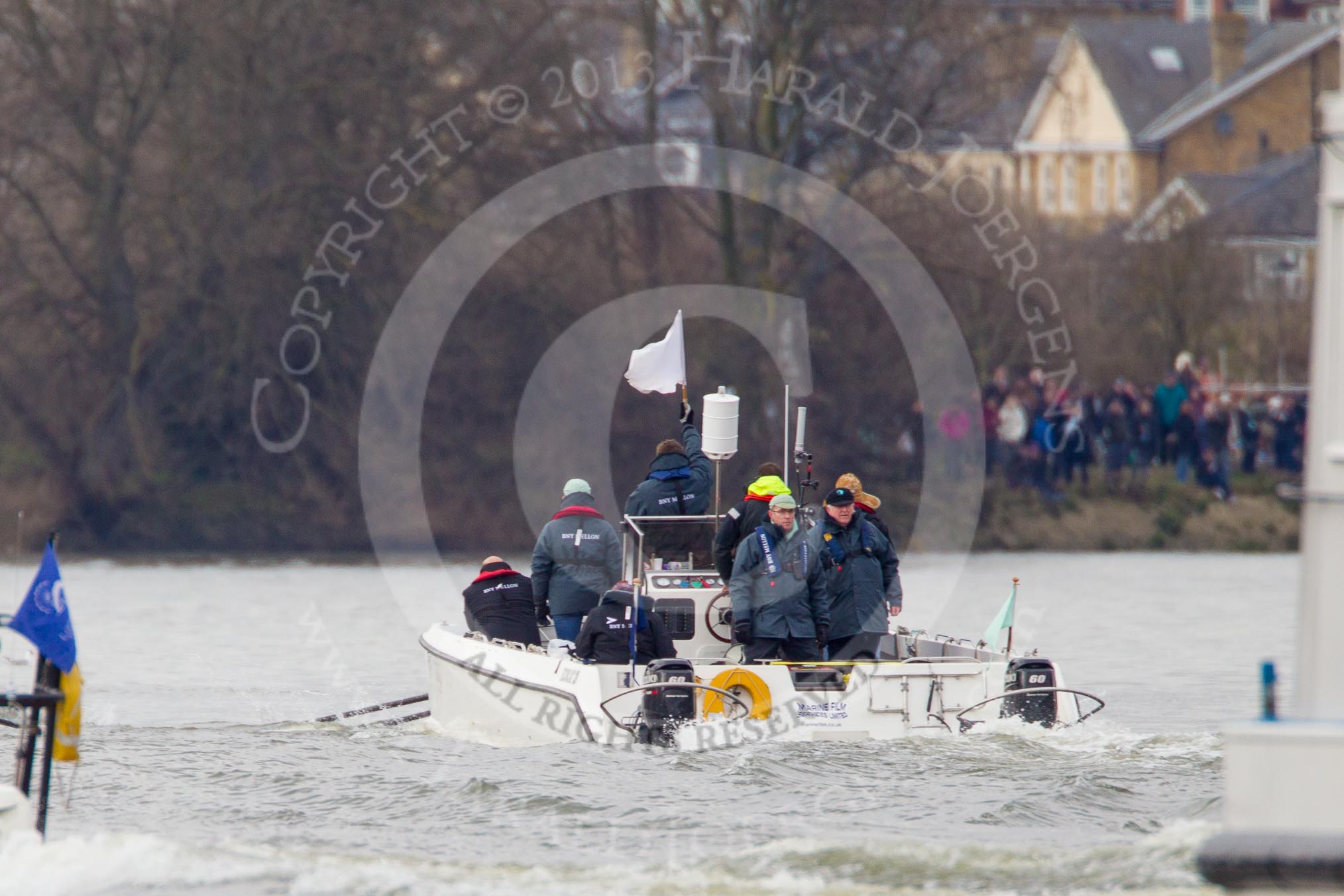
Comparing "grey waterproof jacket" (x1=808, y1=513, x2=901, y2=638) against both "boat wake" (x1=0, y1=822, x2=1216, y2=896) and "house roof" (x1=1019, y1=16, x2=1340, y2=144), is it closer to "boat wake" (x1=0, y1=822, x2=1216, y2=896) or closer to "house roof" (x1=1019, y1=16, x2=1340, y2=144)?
"boat wake" (x1=0, y1=822, x2=1216, y2=896)

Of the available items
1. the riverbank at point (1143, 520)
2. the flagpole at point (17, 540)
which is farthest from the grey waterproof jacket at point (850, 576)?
the riverbank at point (1143, 520)

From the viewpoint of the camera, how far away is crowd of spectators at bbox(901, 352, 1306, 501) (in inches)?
1121

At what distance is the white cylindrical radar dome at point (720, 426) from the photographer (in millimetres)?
13883

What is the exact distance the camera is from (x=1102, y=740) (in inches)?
492

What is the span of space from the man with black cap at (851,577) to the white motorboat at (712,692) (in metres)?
0.52

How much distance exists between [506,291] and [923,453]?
6581mm

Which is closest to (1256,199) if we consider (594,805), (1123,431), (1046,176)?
(1046,176)

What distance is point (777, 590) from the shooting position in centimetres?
1256

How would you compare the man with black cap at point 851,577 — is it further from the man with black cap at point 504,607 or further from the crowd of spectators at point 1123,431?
the crowd of spectators at point 1123,431

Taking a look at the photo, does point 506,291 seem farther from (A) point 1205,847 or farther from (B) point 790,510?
(A) point 1205,847

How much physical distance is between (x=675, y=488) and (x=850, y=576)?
5.20 feet

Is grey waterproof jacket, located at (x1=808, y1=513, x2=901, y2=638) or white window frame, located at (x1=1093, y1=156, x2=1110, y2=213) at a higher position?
white window frame, located at (x1=1093, y1=156, x2=1110, y2=213)

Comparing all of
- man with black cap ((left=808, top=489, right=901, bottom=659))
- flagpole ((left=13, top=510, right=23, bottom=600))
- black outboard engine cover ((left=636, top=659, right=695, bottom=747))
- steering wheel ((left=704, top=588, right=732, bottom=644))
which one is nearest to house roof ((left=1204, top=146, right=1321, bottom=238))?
flagpole ((left=13, top=510, right=23, bottom=600))

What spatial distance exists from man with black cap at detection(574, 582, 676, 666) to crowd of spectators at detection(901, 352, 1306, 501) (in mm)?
16132
